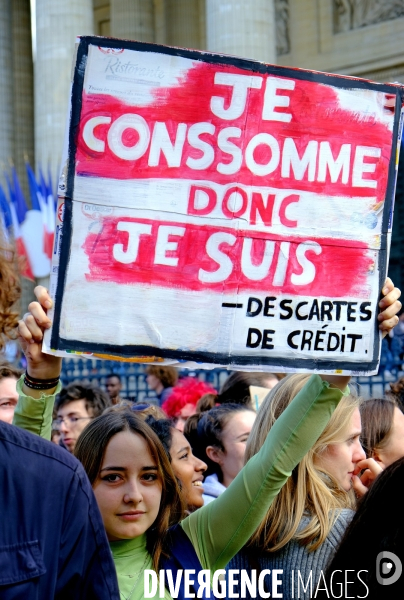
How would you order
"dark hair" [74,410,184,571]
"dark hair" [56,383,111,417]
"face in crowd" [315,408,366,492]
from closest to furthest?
"dark hair" [74,410,184,571] < "face in crowd" [315,408,366,492] < "dark hair" [56,383,111,417]

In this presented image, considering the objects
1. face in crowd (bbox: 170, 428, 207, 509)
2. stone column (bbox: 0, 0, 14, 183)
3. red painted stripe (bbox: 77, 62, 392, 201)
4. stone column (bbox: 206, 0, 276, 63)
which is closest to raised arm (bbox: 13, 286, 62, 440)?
red painted stripe (bbox: 77, 62, 392, 201)

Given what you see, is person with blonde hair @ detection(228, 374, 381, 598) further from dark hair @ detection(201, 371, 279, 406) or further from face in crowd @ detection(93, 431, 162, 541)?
dark hair @ detection(201, 371, 279, 406)

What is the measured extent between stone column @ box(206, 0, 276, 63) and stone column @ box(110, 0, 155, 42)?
732cm

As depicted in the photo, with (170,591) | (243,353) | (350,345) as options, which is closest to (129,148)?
(243,353)

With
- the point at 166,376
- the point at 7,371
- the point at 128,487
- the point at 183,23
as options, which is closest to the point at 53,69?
the point at 183,23

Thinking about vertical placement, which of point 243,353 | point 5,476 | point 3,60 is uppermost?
point 3,60

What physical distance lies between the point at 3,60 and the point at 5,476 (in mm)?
27438

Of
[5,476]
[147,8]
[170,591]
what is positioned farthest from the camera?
[147,8]

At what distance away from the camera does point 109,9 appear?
91.5 feet

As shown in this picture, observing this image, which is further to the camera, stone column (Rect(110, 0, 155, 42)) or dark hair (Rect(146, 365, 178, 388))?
stone column (Rect(110, 0, 155, 42))

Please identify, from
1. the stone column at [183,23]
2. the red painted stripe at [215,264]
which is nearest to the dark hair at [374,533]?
the red painted stripe at [215,264]

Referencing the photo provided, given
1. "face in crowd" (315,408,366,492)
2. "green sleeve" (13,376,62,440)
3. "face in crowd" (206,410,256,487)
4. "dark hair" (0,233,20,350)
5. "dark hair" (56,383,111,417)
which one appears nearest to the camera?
"dark hair" (0,233,20,350)

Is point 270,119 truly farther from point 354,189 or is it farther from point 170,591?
point 170,591

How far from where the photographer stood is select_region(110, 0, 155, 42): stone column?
2586 cm
